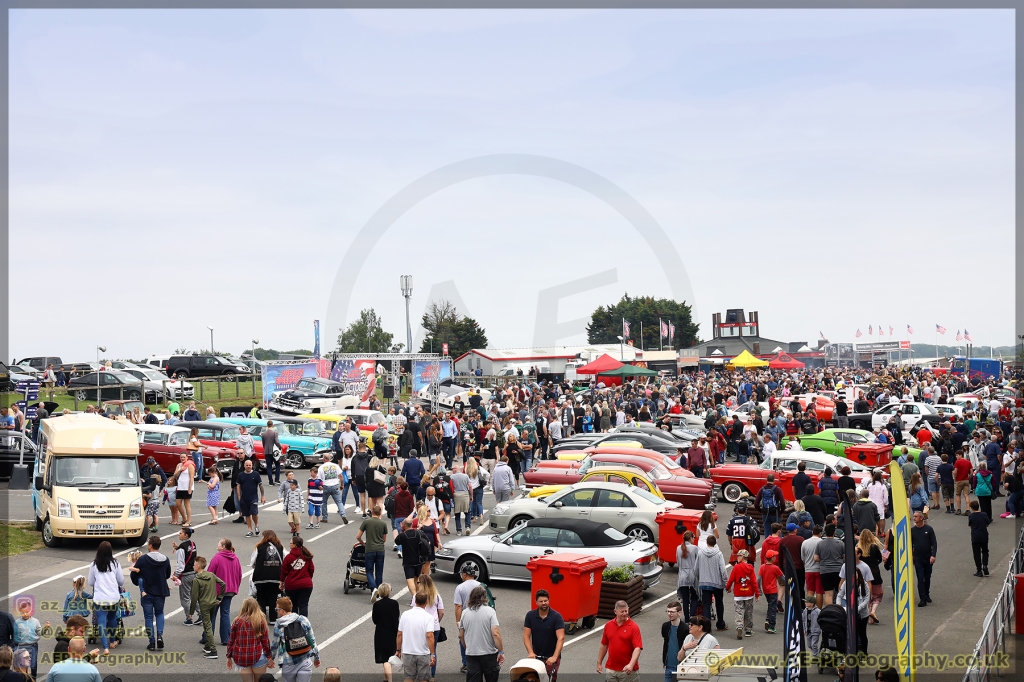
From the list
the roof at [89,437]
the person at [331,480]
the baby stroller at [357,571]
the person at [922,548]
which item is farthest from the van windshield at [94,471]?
the person at [922,548]

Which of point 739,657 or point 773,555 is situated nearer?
point 739,657

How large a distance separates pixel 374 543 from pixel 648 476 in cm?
836

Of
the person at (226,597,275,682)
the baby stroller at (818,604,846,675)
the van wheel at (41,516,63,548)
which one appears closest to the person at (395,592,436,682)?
the person at (226,597,275,682)

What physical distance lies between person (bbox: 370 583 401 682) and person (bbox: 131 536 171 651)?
3256mm

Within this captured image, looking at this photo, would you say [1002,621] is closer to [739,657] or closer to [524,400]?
[739,657]

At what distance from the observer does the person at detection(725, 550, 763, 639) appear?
41.9 feet

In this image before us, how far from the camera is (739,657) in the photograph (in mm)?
9922

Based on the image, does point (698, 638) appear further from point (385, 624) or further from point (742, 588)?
point (385, 624)

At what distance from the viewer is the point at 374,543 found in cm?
1472

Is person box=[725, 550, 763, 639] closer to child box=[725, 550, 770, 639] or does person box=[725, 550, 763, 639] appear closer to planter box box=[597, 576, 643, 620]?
child box=[725, 550, 770, 639]

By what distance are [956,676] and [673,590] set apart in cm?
519

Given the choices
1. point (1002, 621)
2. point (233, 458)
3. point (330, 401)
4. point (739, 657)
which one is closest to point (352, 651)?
point (739, 657)

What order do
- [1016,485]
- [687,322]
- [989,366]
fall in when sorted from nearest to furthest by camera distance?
[1016,485] < [989,366] < [687,322]

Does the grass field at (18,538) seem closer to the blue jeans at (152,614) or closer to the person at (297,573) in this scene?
the blue jeans at (152,614)
